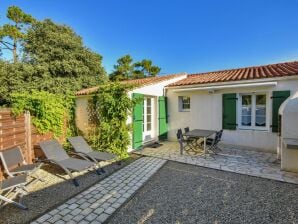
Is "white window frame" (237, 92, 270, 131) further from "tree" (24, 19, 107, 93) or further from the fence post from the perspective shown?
"tree" (24, 19, 107, 93)

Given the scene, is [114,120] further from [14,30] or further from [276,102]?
[14,30]

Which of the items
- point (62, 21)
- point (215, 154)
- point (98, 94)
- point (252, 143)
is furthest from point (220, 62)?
point (62, 21)

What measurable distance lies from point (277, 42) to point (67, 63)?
49.1 feet

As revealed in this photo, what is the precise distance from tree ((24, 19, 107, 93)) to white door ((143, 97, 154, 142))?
290 inches

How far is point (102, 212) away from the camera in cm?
353

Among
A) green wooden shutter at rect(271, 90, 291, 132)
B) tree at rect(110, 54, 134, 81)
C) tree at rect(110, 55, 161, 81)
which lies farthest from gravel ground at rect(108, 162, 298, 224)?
tree at rect(110, 54, 134, 81)

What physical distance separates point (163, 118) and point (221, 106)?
10.7ft

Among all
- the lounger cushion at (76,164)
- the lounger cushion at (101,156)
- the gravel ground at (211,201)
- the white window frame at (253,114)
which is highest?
the white window frame at (253,114)

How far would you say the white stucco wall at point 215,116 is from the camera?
784 cm

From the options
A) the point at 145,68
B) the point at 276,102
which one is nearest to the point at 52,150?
the point at 276,102

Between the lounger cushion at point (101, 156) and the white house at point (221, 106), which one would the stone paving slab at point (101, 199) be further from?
the white house at point (221, 106)

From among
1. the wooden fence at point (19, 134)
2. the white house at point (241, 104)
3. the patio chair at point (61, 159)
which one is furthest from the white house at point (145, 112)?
the patio chair at point (61, 159)

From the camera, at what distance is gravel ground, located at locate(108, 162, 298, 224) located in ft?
11.0

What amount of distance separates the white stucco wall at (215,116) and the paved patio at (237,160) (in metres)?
0.45
